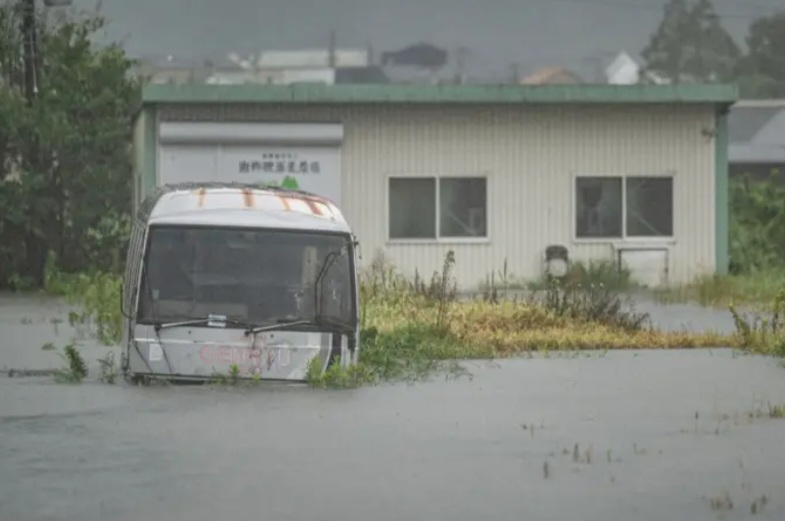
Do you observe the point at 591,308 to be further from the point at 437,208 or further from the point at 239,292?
the point at 437,208

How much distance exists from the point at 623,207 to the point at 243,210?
17.4m

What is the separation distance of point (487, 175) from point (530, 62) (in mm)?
76494

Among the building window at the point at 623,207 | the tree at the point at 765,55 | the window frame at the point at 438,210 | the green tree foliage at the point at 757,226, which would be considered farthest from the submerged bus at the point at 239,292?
the tree at the point at 765,55

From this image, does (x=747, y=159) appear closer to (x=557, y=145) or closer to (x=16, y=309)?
(x=557, y=145)

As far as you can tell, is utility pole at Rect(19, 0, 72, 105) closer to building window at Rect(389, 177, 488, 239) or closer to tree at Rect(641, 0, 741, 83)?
building window at Rect(389, 177, 488, 239)

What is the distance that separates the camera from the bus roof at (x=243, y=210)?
57.8 feet

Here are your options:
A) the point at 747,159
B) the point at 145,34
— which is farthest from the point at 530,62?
the point at 747,159

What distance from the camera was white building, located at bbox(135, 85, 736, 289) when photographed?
109 ft

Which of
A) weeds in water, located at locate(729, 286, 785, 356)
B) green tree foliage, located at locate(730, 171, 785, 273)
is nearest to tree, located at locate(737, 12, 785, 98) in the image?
green tree foliage, located at locate(730, 171, 785, 273)

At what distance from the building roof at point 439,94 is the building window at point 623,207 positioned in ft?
5.18

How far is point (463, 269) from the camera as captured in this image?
110 feet

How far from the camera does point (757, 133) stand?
75.9 meters

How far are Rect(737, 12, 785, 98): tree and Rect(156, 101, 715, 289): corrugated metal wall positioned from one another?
7507 centimetres

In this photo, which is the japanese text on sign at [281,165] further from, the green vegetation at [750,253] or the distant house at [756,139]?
the distant house at [756,139]
